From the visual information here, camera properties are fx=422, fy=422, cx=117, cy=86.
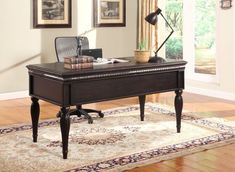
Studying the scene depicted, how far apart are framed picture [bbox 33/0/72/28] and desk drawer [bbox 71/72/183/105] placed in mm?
3187

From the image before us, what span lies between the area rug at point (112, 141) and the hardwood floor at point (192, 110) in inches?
5.2

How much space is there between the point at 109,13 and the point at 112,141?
153 inches

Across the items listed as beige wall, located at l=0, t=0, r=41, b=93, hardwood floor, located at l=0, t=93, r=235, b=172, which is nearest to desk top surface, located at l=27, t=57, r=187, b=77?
hardwood floor, located at l=0, t=93, r=235, b=172

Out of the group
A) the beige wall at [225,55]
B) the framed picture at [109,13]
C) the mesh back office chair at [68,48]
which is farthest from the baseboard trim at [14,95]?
the beige wall at [225,55]

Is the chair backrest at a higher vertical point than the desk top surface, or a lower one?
higher

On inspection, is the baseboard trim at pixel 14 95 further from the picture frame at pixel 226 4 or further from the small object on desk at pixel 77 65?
the picture frame at pixel 226 4

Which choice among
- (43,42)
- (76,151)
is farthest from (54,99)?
(43,42)

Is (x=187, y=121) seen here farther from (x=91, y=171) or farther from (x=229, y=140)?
(x=91, y=171)

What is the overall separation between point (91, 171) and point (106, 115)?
208 cm

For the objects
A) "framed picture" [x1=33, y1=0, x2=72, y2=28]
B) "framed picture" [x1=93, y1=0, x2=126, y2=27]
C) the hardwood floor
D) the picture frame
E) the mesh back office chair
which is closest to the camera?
the hardwood floor

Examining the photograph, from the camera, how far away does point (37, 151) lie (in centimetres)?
407

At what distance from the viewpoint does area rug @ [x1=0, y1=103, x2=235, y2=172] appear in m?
3.75

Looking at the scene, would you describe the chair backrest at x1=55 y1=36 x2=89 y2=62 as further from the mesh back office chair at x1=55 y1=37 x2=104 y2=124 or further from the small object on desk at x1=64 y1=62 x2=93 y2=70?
the small object on desk at x1=64 y1=62 x2=93 y2=70

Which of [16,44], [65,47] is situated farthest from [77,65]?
[16,44]
